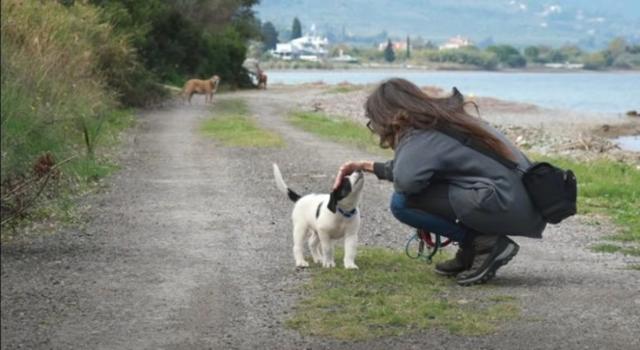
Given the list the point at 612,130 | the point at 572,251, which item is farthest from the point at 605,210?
the point at 612,130

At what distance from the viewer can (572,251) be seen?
34.6 ft

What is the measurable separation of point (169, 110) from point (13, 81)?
1137 inches

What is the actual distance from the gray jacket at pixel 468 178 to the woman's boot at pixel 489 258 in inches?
7.0

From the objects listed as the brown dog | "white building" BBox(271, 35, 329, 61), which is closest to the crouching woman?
the brown dog

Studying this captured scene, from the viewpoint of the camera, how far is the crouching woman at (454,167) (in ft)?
26.6

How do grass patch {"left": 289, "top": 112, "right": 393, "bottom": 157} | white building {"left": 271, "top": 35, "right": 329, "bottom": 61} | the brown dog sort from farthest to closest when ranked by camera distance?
white building {"left": 271, "top": 35, "right": 329, "bottom": 61} → the brown dog → grass patch {"left": 289, "top": 112, "right": 393, "bottom": 157}

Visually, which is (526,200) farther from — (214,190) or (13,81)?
(214,190)

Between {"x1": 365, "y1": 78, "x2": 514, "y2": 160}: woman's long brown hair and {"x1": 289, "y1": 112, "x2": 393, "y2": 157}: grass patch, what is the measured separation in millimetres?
13601

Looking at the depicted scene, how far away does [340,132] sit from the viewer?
1101 inches

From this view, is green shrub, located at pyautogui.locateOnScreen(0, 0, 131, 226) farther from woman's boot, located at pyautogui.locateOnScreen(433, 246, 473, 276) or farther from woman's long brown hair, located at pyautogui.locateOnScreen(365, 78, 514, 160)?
woman's boot, located at pyautogui.locateOnScreen(433, 246, 473, 276)

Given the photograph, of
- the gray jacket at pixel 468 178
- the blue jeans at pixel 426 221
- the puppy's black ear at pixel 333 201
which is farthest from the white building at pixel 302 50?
the gray jacket at pixel 468 178

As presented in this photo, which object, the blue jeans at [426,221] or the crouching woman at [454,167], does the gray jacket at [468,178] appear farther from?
the blue jeans at [426,221]

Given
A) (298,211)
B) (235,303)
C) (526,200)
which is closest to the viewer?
(235,303)

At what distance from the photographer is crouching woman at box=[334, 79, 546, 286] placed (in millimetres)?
8094
